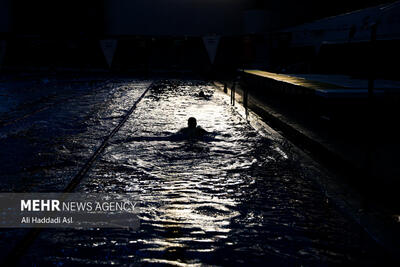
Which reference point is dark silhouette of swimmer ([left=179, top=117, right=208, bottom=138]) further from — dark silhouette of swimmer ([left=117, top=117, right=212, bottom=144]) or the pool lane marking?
the pool lane marking

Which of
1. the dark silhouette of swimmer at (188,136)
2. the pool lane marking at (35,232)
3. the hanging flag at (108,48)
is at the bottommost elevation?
the pool lane marking at (35,232)

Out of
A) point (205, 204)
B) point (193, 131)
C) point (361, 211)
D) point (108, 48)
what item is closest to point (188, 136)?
point (193, 131)

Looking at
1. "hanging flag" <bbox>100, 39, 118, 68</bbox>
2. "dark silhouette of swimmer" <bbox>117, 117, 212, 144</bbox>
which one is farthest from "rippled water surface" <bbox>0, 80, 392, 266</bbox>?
"hanging flag" <bbox>100, 39, 118, 68</bbox>

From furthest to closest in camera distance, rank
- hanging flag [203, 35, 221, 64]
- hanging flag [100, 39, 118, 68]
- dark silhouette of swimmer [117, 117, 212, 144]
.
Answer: hanging flag [100, 39, 118, 68]
hanging flag [203, 35, 221, 64]
dark silhouette of swimmer [117, 117, 212, 144]

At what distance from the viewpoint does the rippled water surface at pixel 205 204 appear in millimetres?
3199

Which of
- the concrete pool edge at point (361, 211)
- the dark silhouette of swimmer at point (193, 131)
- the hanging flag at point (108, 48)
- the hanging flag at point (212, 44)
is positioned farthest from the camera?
the hanging flag at point (108, 48)

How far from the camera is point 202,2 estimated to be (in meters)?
32.4

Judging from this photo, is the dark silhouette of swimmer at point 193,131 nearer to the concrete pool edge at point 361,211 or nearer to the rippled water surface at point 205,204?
the rippled water surface at point 205,204

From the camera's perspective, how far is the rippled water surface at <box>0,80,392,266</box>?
3199mm

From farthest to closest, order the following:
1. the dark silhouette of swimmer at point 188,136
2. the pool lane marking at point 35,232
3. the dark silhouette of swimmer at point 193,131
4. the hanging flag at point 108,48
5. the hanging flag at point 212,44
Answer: the hanging flag at point 108,48 → the hanging flag at point 212,44 → the dark silhouette of swimmer at point 193,131 → the dark silhouette of swimmer at point 188,136 → the pool lane marking at point 35,232

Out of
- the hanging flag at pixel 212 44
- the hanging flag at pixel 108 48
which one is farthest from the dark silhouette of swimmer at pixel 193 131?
the hanging flag at pixel 108 48

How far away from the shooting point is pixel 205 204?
169 inches

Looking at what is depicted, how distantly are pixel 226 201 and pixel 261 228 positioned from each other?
2.48ft

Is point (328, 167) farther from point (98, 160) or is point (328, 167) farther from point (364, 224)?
point (98, 160)
